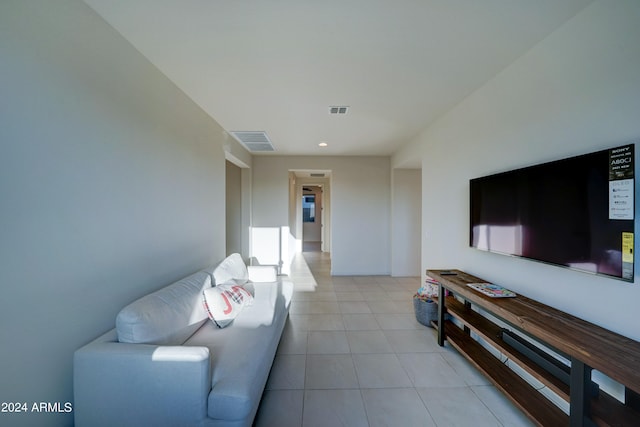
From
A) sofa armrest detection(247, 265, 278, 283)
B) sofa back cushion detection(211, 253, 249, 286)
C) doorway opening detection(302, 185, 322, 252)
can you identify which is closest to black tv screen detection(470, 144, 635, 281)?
sofa armrest detection(247, 265, 278, 283)

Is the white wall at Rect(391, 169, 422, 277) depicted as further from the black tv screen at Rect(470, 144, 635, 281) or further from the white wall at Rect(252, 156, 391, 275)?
the black tv screen at Rect(470, 144, 635, 281)

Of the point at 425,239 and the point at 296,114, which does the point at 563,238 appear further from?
the point at 296,114

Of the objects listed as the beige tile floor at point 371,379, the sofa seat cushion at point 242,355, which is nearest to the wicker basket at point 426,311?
the beige tile floor at point 371,379

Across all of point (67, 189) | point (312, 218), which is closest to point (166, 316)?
point (67, 189)

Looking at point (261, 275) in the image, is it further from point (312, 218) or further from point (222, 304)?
point (312, 218)

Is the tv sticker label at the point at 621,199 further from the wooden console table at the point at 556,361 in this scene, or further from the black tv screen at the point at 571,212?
the wooden console table at the point at 556,361

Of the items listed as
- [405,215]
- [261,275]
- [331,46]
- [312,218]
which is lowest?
[261,275]

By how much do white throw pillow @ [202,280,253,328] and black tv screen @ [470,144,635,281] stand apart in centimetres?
234

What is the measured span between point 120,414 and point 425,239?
11.6ft

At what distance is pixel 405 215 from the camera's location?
196 inches

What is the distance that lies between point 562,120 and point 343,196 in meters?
3.78

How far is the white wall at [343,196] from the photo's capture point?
518cm

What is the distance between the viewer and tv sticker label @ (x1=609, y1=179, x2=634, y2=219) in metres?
1.15

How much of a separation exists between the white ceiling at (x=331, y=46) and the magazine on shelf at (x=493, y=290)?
184cm
